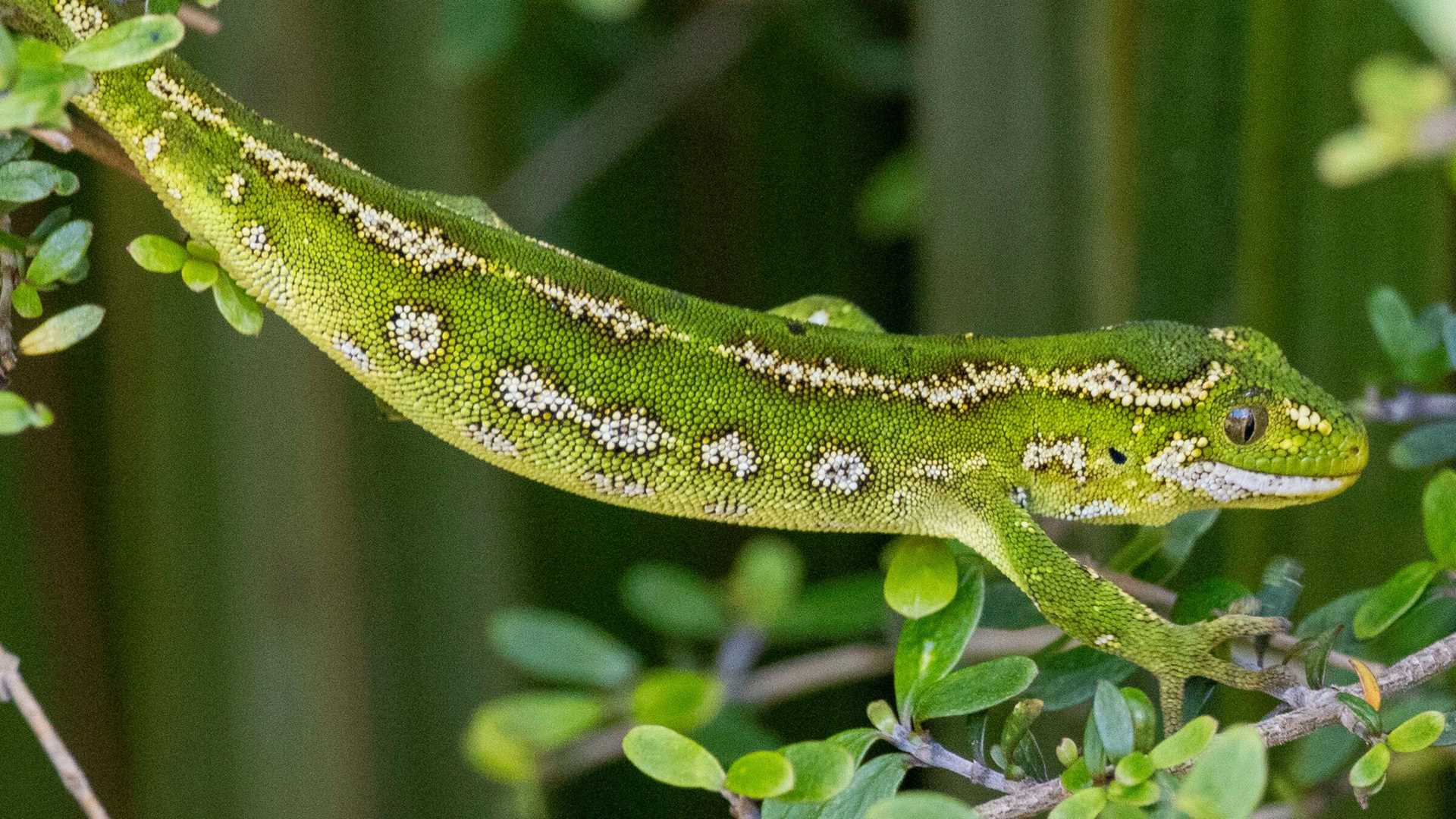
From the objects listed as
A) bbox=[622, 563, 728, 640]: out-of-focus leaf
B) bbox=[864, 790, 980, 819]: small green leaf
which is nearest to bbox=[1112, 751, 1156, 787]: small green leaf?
bbox=[864, 790, 980, 819]: small green leaf

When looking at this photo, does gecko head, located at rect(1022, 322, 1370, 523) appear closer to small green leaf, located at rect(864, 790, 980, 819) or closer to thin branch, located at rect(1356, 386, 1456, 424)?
thin branch, located at rect(1356, 386, 1456, 424)

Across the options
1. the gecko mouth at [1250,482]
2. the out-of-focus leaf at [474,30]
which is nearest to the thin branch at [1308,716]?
the gecko mouth at [1250,482]

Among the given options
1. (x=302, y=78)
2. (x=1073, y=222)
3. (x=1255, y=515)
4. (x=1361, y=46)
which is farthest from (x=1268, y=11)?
(x=302, y=78)

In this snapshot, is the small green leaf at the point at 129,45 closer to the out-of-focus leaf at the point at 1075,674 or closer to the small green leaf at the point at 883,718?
the small green leaf at the point at 883,718

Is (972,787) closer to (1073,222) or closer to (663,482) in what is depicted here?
(1073,222)

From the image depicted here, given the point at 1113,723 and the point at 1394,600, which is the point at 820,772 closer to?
the point at 1113,723

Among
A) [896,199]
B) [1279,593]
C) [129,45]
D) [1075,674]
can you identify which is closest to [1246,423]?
[1279,593]
